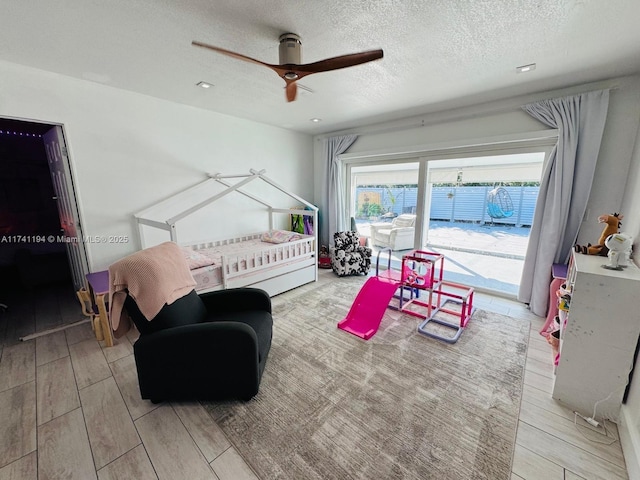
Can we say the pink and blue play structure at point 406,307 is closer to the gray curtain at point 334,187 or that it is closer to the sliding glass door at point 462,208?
the sliding glass door at point 462,208

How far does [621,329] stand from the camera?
1.54m

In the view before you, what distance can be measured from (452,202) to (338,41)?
9.50ft

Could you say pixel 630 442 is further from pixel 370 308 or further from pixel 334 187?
pixel 334 187

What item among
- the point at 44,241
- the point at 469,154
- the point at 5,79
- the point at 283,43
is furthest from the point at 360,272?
the point at 44,241

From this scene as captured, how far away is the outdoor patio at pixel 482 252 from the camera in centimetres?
350

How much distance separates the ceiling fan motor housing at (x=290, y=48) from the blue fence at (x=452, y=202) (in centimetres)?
283

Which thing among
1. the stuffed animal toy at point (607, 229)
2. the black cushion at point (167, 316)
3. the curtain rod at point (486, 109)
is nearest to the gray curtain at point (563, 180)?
the curtain rod at point (486, 109)

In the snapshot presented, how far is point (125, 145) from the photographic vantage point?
9.50 feet

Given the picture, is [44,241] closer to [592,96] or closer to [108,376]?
[108,376]

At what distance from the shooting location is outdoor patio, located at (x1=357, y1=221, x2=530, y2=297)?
3.50 metres

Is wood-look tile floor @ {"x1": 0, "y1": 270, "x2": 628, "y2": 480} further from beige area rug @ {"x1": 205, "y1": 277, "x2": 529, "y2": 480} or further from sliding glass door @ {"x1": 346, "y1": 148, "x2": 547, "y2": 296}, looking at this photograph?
sliding glass door @ {"x1": 346, "y1": 148, "x2": 547, "y2": 296}

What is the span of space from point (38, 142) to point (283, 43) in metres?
4.78

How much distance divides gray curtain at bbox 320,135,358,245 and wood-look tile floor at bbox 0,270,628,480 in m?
3.39

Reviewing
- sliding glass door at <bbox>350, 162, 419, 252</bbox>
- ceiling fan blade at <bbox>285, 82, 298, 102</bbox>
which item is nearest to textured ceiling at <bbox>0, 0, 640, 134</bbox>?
ceiling fan blade at <bbox>285, 82, 298, 102</bbox>
